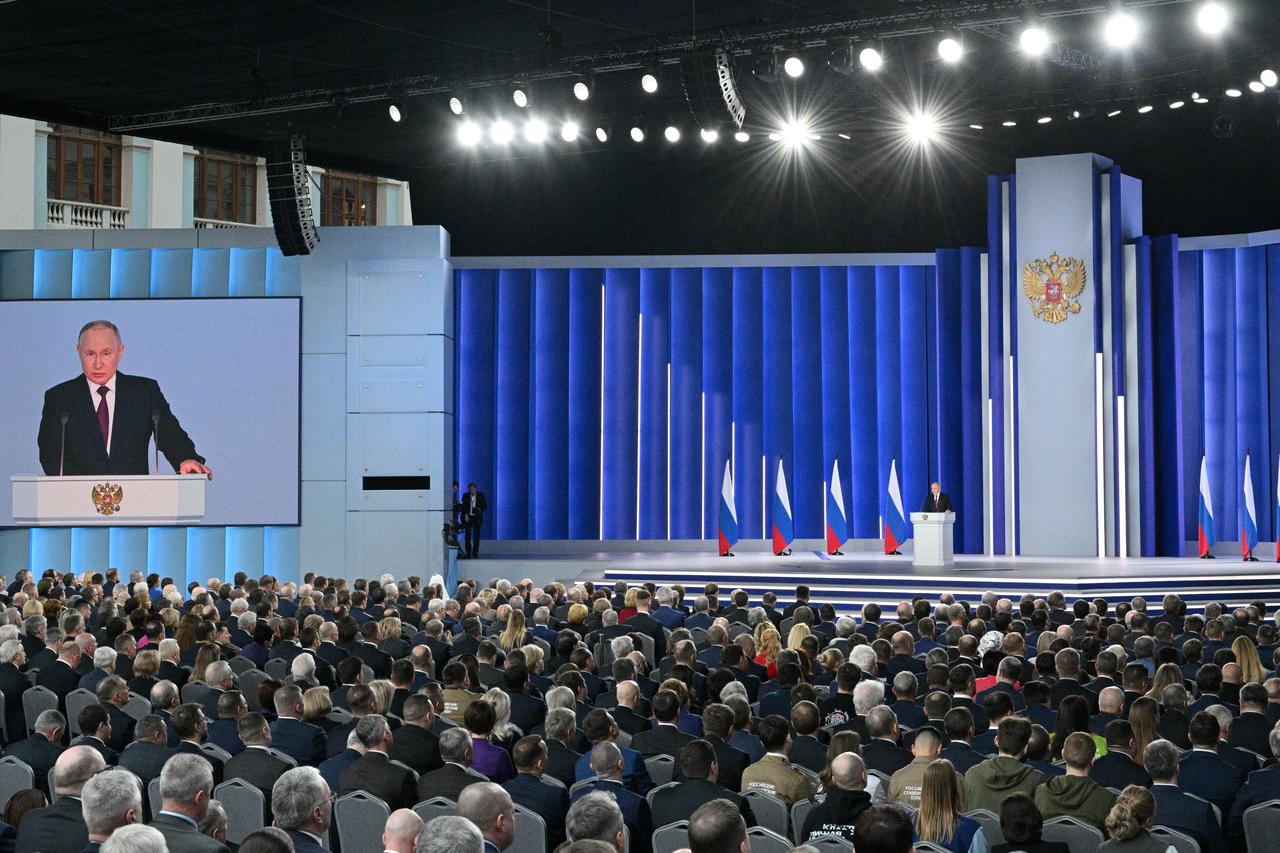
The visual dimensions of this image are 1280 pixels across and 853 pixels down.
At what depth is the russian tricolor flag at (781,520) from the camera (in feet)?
69.8

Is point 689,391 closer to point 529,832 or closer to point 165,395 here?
point 165,395

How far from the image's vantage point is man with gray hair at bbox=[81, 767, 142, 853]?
14.0ft

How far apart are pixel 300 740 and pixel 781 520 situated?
589 inches

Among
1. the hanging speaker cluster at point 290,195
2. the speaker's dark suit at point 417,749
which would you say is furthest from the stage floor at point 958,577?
the speaker's dark suit at point 417,749

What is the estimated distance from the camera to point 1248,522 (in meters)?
20.2

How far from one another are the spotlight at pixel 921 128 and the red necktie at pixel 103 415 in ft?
40.6

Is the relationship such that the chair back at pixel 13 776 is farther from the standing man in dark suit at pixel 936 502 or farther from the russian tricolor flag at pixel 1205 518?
the russian tricolor flag at pixel 1205 518

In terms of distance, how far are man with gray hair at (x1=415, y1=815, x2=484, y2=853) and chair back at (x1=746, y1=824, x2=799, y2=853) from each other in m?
1.58

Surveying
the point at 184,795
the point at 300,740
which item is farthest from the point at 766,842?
the point at 300,740

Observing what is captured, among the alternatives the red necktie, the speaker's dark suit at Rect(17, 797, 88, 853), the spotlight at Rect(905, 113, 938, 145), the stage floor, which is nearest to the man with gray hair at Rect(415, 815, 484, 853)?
the speaker's dark suit at Rect(17, 797, 88, 853)

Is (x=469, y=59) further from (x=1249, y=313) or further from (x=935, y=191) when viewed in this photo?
(x=1249, y=313)

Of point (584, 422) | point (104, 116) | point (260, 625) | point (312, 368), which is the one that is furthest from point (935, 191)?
point (260, 625)

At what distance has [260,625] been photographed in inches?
410

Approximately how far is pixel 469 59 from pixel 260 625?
844 centimetres
